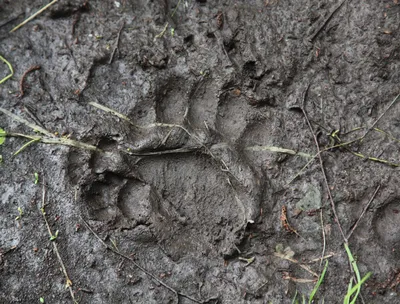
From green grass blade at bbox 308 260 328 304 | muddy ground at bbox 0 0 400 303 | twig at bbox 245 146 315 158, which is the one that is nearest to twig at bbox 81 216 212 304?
muddy ground at bbox 0 0 400 303

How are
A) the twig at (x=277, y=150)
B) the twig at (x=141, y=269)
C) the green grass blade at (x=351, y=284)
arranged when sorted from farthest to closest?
1. the twig at (x=277, y=150)
2. the twig at (x=141, y=269)
3. the green grass blade at (x=351, y=284)

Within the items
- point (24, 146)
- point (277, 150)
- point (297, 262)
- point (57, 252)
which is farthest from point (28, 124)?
point (297, 262)

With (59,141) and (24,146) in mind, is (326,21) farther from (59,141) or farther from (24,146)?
(24,146)

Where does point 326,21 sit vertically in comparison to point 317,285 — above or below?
above

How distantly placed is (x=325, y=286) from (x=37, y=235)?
3.60 feet

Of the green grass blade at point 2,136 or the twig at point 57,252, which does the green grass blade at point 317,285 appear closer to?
the twig at point 57,252

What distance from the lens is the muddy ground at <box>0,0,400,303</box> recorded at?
1699 millimetres

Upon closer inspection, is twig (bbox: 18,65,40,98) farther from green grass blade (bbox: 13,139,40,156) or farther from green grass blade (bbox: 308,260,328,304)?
green grass blade (bbox: 308,260,328,304)

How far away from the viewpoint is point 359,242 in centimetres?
170

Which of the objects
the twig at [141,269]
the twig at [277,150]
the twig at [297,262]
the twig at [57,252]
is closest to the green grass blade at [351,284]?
the twig at [297,262]

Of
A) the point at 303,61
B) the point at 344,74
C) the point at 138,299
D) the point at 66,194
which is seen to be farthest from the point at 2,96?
the point at 344,74

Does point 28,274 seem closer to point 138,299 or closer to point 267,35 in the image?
point 138,299

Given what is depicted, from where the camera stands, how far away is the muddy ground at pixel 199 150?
170 centimetres

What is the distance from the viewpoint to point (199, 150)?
1.80 m
